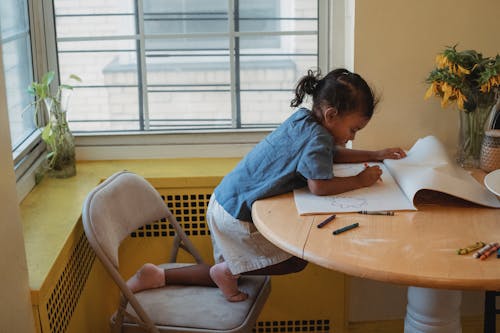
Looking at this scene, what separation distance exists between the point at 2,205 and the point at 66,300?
0.60 m

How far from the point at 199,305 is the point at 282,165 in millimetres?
514

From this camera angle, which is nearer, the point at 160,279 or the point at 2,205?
the point at 2,205

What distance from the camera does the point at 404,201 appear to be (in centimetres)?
206

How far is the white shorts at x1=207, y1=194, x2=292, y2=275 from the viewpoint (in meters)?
2.30

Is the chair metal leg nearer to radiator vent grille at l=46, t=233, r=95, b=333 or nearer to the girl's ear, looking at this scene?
the girl's ear

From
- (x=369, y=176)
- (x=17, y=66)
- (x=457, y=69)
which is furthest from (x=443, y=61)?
(x=17, y=66)

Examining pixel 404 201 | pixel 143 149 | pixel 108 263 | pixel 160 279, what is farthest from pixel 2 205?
pixel 143 149

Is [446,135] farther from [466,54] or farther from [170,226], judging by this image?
[170,226]

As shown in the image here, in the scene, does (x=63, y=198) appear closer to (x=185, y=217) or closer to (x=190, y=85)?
(x=185, y=217)

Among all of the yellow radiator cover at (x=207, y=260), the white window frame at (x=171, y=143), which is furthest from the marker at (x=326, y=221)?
the white window frame at (x=171, y=143)

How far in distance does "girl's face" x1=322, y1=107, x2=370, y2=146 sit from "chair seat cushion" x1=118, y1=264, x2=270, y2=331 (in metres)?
0.57

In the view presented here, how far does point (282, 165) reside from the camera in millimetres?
2203

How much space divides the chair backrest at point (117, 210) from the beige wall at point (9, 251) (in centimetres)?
31

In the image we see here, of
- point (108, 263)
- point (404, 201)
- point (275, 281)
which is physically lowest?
point (275, 281)
